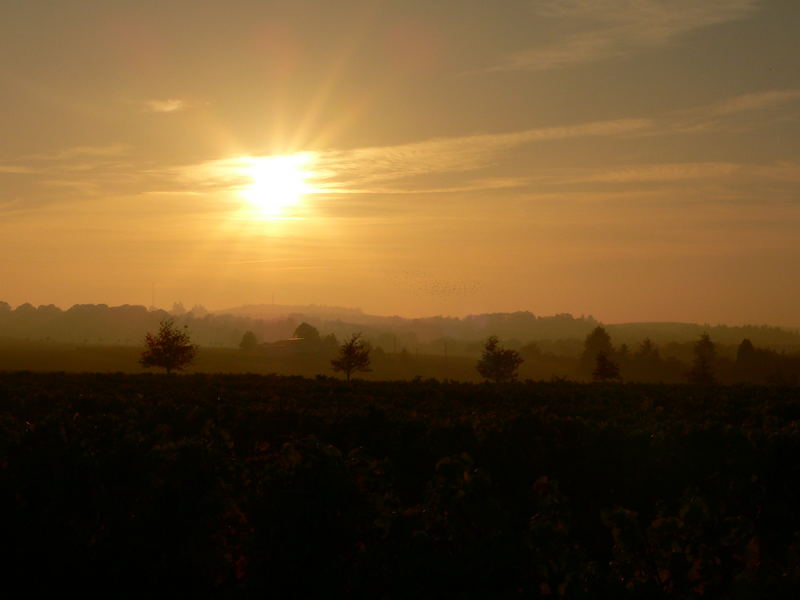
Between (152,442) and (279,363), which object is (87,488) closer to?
(152,442)

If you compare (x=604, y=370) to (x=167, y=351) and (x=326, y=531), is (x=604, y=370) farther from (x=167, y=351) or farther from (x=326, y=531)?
(x=326, y=531)

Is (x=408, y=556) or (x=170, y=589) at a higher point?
(x=408, y=556)

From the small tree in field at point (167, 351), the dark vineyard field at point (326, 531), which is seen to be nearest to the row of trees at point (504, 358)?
the small tree in field at point (167, 351)

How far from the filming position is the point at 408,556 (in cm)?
1057

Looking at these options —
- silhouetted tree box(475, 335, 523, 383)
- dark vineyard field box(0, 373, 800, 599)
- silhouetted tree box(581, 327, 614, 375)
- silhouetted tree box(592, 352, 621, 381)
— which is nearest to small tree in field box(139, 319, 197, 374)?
silhouetted tree box(475, 335, 523, 383)

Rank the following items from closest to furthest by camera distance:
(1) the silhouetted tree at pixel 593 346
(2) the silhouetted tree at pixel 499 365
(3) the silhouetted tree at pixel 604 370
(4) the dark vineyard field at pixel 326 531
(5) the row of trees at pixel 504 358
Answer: (4) the dark vineyard field at pixel 326 531 < (5) the row of trees at pixel 504 358 < (2) the silhouetted tree at pixel 499 365 < (3) the silhouetted tree at pixel 604 370 < (1) the silhouetted tree at pixel 593 346

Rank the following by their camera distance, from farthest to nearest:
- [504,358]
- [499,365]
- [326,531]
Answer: [504,358], [499,365], [326,531]

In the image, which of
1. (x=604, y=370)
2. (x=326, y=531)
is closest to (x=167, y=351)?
(x=604, y=370)

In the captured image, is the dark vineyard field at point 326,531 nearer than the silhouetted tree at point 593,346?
Yes

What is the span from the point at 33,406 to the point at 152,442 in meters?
24.1

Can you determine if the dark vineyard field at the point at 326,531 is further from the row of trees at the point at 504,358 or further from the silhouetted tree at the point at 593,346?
the silhouetted tree at the point at 593,346

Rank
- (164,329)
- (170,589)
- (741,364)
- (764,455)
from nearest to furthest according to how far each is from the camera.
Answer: (170,589) < (764,455) < (164,329) < (741,364)

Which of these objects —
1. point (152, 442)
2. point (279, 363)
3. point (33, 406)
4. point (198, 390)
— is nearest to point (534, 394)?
point (198, 390)

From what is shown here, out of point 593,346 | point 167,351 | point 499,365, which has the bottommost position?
point 499,365
